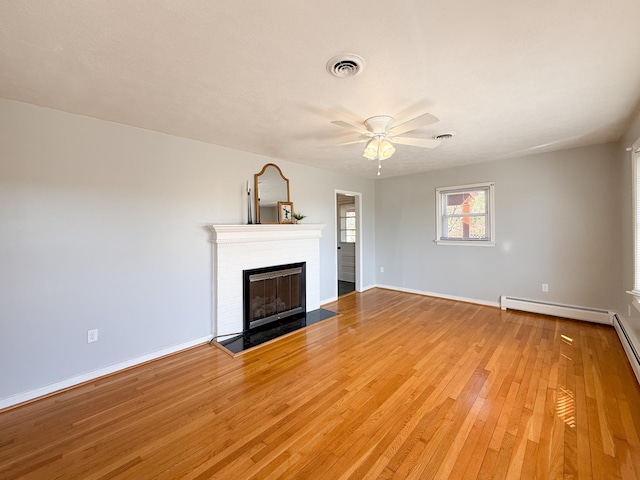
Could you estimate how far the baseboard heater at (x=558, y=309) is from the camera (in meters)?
3.62

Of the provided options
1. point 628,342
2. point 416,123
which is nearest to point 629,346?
point 628,342

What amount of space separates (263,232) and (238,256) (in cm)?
49

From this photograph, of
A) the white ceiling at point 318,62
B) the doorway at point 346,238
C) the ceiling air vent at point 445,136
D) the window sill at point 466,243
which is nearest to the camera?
the white ceiling at point 318,62

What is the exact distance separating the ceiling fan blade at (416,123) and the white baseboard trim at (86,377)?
10.6 feet

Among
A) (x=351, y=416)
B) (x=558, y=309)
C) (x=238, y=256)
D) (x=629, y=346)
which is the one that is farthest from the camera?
(x=558, y=309)

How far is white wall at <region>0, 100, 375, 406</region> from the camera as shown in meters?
2.22

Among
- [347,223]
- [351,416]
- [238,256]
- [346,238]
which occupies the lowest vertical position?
[351,416]

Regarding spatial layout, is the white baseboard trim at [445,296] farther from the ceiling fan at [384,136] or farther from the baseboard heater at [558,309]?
the ceiling fan at [384,136]

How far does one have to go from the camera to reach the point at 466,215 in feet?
15.9

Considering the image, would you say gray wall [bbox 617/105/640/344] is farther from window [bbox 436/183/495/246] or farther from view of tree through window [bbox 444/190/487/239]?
view of tree through window [bbox 444/190/487/239]

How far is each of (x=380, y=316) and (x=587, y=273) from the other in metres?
2.93

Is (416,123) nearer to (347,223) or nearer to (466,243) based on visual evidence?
(466,243)

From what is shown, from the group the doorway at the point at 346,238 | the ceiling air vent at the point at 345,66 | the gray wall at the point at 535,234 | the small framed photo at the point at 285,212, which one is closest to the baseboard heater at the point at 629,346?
the gray wall at the point at 535,234

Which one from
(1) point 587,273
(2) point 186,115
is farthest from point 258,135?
(1) point 587,273
